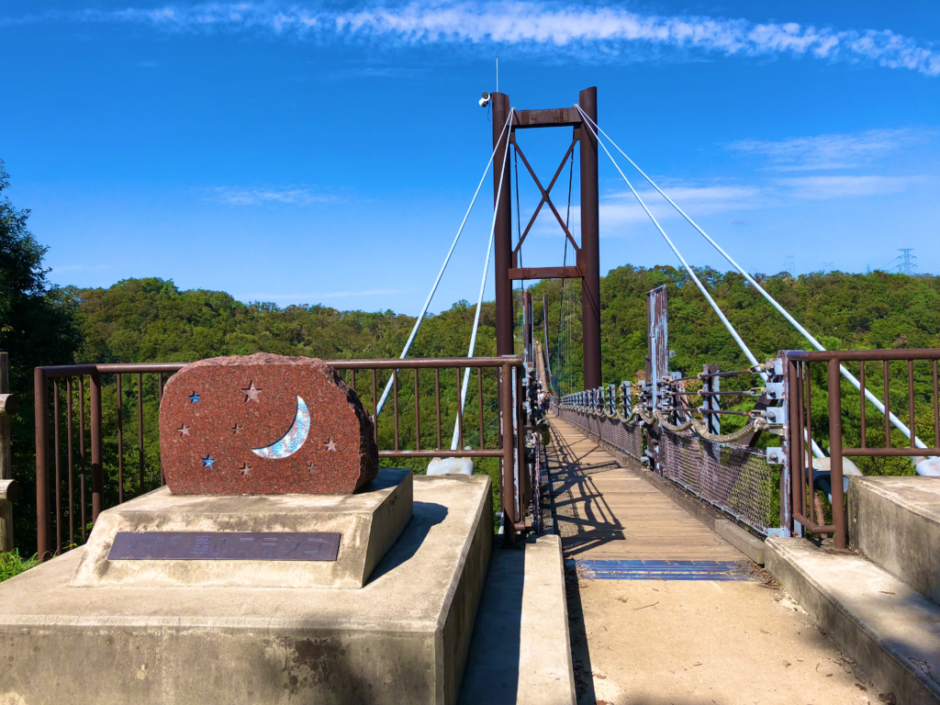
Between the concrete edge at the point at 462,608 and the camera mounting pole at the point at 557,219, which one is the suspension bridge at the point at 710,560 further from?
the camera mounting pole at the point at 557,219

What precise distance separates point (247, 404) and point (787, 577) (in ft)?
7.86

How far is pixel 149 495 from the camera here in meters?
2.44

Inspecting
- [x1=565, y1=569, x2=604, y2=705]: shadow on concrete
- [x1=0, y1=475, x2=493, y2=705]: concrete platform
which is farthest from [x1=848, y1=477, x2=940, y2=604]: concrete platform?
[x1=0, y1=475, x2=493, y2=705]: concrete platform

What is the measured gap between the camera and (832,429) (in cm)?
297

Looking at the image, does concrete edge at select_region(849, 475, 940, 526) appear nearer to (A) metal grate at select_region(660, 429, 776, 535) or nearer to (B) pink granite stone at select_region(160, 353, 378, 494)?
(A) metal grate at select_region(660, 429, 776, 535)

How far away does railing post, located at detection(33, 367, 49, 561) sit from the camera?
2.73 m

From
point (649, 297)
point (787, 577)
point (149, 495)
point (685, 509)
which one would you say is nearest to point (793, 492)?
point (787, 577)

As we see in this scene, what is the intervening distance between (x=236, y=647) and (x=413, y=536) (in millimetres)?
809

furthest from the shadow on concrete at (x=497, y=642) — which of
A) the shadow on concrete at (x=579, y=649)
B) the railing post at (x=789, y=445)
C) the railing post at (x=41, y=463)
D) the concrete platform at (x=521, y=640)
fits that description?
the railing post at (x=41, y=463)

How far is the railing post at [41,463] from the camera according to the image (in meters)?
2.73

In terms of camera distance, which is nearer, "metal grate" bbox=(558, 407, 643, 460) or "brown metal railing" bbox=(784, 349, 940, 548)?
"brown metal railing" bbox=(784, 349, 940, 548)

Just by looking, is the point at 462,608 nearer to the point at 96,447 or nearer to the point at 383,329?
the point at 96,447

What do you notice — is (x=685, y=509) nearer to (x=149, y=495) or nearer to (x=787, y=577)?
(x=787, y=577)

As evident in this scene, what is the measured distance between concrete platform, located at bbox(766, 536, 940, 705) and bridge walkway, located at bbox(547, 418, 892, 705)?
2.7 inches
